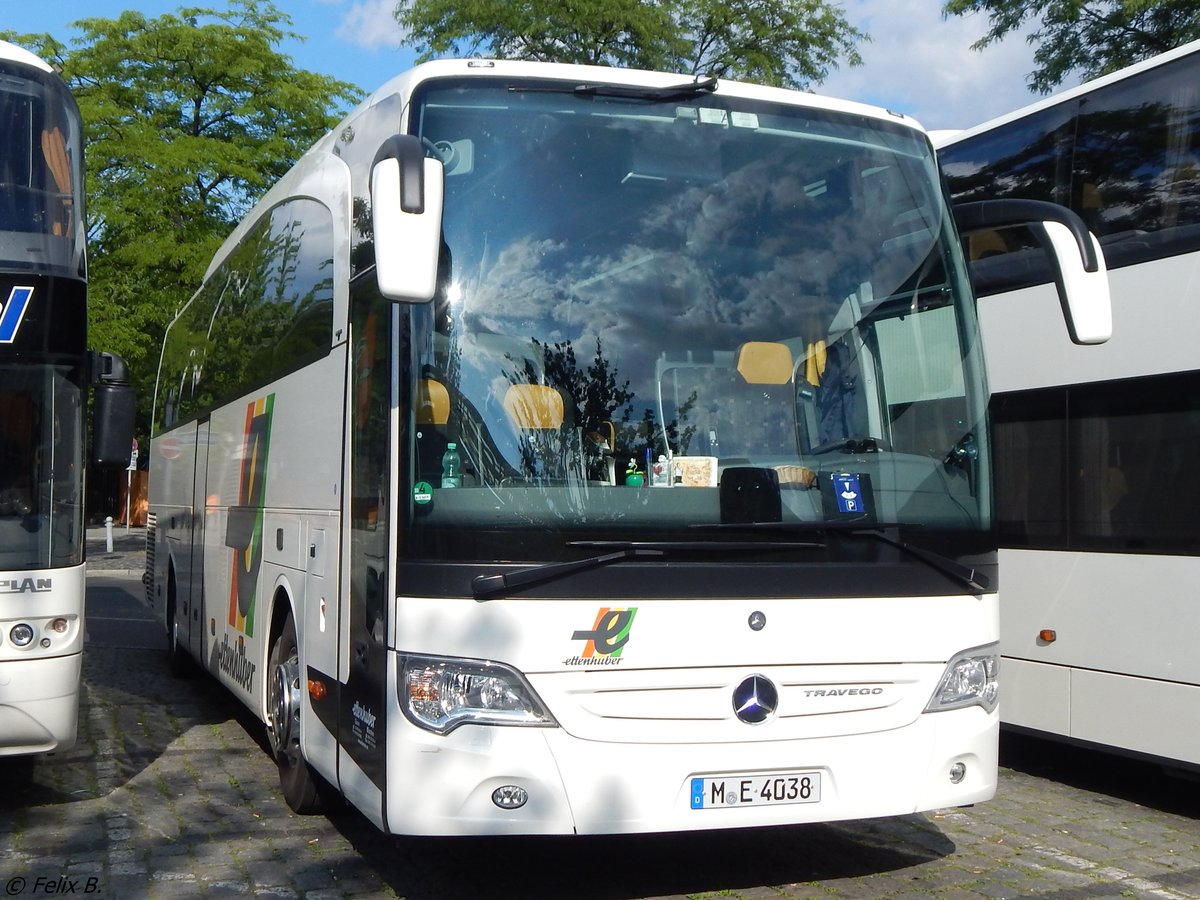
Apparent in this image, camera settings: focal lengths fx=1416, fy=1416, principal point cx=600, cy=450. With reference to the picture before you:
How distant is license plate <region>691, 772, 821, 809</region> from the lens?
529cm

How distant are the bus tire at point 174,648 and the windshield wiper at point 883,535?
826 cm

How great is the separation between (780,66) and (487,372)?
21.7 meters

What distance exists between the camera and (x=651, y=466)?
17.6 feet

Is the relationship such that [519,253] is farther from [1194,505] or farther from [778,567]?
[1194,505]

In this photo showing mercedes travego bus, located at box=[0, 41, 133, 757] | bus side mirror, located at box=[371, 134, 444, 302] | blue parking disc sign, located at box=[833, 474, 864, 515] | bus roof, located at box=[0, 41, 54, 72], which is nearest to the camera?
bus side mirror, located at box=[371, 134, 444, 302]

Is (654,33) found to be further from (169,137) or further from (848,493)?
(848,493)

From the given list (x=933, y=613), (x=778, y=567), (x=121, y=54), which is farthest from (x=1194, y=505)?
(x=121, y=54)

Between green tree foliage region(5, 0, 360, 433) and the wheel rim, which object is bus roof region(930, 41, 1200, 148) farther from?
green tree foliage region(5, 0, 360, 433)

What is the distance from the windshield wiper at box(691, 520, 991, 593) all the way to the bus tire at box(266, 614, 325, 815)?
2.71m

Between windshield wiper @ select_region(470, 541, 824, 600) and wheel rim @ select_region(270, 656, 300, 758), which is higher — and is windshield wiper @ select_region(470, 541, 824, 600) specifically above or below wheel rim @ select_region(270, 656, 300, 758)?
above

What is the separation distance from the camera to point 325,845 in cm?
674

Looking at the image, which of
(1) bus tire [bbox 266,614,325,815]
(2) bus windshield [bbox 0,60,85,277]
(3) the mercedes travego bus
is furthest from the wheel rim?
(2) bus windshield [bbox 0,60,85,277]

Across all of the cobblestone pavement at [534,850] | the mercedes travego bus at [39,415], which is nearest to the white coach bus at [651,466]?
the cobblestone pavement at [534,850]

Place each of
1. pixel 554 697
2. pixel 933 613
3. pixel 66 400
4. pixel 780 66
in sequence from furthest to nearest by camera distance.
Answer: pixel 780 66 < pixel 66 400 < pixel 933 613 < pixel 554 697
